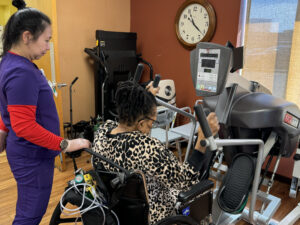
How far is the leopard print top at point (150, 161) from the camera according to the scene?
1.05 meters

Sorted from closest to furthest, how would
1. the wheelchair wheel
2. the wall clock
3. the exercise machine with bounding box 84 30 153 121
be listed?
the wheelchair wheel, the wall clock, the exercise machine with bounding box 84 30 153 121

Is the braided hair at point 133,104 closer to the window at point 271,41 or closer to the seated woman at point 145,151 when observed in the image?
the seated woman at point 145,151

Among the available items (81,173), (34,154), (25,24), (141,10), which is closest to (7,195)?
(34,154)

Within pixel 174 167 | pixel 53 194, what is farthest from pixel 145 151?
pixel 53 194

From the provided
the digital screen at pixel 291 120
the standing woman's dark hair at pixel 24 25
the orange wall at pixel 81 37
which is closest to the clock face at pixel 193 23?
the orange wall at pixel 81 37

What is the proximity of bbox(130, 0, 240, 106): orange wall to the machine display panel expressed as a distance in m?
1.77

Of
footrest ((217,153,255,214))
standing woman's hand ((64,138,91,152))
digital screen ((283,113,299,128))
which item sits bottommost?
footrest ((217,153,255,214))

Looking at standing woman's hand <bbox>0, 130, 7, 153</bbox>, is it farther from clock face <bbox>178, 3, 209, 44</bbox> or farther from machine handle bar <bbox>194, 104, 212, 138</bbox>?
clock face <bbox>178, 3, 209, 44</bbox>

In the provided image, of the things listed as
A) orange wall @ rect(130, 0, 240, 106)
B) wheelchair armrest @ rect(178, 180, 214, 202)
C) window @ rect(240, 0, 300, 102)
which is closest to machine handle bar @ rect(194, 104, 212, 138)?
wheelchair armrest @ rect(178, 180, 214, 202)

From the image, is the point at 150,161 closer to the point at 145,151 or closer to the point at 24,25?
the point at 145,151

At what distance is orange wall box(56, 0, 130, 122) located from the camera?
10.8 feet

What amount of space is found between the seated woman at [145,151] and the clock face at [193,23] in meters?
2.11

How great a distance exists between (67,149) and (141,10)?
10.1ft

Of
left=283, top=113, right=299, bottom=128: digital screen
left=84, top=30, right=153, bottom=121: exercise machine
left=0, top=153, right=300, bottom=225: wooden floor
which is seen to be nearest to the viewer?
left=283, top=113, right=299, bottom=128: digital screen
